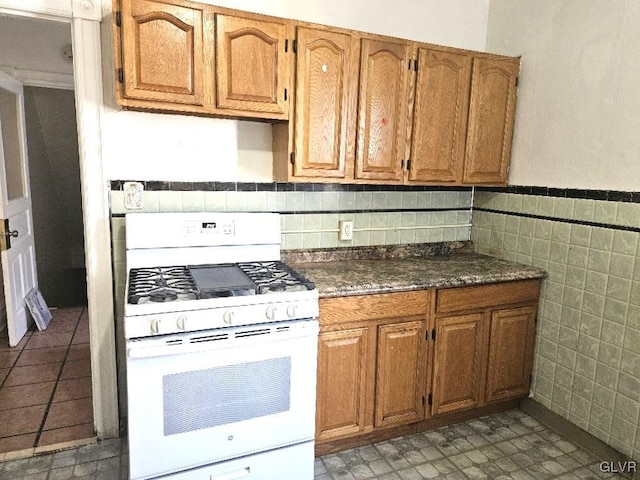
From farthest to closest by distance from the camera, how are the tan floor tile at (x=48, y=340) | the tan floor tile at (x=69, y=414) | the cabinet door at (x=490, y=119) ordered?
1. the tan floor tile at (x=48, y=340)
2. the cabinet door at (x=490, y=119)
3. the tan floor tile at (x=69, y=414)

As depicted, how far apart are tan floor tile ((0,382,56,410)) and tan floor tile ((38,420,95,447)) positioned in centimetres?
34

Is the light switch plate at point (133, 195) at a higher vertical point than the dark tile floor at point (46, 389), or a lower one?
higher

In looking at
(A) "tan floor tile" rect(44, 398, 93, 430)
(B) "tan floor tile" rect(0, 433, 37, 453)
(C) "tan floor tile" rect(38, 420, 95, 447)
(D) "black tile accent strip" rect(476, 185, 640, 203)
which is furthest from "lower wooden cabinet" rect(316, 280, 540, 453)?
(B) "tan floor tile" rect(0, 433, 37, 453)

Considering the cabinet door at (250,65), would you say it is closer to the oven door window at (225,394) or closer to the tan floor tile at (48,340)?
the oven door window at (225,394)

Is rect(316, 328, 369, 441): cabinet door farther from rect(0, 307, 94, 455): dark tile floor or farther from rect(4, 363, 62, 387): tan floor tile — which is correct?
rect(4, 363, 62, 387): tan floor tile

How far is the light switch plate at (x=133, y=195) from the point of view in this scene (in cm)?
213

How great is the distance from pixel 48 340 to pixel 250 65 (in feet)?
9.03

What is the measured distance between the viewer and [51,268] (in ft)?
14.8

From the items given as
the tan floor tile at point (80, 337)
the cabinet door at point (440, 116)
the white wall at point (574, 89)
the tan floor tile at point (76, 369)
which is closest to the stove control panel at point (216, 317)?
the cabinet door at point (440, 116)

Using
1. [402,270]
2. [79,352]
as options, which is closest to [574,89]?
[402,270]

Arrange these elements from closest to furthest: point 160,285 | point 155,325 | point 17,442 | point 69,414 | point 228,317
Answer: point 155,325
point 228,317
point 160,285
point 17,442
point 69,414

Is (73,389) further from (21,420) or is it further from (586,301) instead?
(586,301)

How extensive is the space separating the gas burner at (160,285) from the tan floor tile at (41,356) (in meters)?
1.59

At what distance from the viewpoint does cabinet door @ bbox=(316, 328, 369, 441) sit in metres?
2.03
